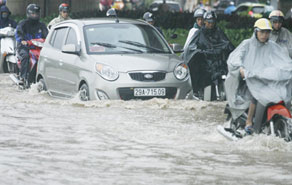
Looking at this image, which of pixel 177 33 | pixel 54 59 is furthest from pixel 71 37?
pixel 177 33

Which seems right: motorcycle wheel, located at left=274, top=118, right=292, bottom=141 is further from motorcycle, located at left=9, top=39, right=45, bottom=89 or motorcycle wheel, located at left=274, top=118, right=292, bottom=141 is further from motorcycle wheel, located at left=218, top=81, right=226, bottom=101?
motorcycle, located at left=9, top=39, right=45, bottom=89

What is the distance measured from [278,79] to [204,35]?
563 centimetres

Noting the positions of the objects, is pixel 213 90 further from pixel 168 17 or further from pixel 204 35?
pixel 168 17

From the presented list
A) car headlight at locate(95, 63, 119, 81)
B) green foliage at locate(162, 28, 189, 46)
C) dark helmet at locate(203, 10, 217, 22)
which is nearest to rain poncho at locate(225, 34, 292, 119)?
car headlight at locate(95, 63, 119, 81)

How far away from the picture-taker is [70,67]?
15305mm

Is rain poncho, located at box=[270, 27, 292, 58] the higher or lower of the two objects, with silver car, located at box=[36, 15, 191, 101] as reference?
higher

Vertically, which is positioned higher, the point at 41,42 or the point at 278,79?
the point at 278,79

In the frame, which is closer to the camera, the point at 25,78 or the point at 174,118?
the point at 174,118

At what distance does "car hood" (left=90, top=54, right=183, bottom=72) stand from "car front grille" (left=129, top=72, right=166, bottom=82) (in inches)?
2.7

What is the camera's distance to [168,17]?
1136 inches

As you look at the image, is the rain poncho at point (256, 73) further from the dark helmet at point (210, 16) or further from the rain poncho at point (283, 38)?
the dark helmet at point (210, 16)

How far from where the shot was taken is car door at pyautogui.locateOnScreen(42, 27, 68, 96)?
16016 mm

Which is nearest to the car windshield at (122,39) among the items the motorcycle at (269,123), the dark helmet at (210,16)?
the dark helmet at (210,16)

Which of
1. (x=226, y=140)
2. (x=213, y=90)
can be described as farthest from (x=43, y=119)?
(x=213, y=90)
